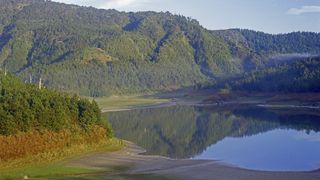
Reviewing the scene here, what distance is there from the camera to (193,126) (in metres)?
111

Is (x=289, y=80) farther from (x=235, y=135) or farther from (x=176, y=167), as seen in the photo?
(x=176, y=167)

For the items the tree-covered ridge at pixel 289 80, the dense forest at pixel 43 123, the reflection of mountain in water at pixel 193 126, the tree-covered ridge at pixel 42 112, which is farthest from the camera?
the tree-covered ridge at pixel 289 80

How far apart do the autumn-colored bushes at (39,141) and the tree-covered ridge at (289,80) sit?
4087 inches

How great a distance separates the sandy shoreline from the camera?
176ft

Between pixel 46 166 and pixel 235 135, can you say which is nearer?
pixel 46 166

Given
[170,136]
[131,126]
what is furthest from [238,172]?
[131,126]

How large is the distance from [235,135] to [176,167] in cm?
3570

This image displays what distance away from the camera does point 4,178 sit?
49.8 meters

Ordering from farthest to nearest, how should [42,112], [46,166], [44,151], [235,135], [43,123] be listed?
1. [235,135]
2. [43,123]
3. [42,112]
4. [44,151]
5. [46,166]

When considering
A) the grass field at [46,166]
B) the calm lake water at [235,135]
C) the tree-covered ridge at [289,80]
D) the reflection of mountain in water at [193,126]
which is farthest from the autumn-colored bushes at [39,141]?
the tree-covered ridge at [289,80]

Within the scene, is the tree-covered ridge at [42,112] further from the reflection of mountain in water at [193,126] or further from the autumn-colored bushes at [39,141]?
the reflection of mountain in water at [193,126]

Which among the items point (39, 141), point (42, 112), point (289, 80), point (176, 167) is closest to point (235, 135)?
point (176, 167)

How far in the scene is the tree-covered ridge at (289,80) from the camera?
532 feet

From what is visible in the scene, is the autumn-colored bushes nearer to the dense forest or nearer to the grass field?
the dense forest
